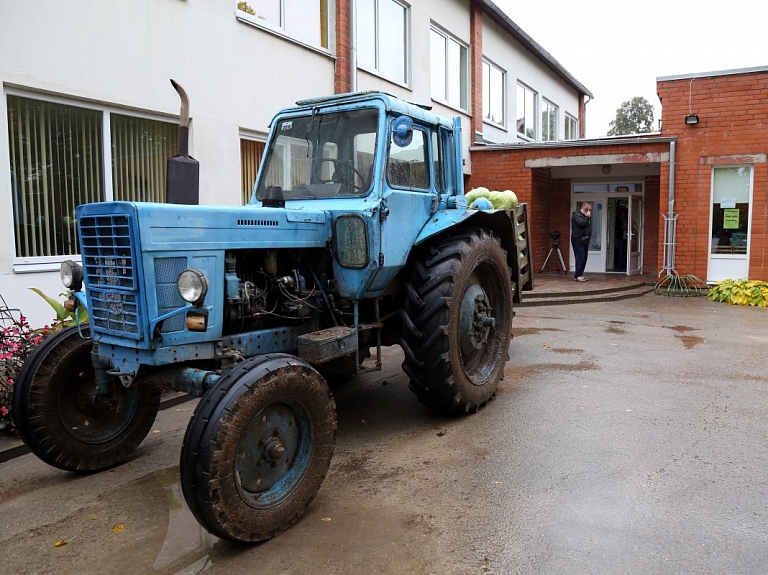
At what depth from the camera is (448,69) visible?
50.1ft

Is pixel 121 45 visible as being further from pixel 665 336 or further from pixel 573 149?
pixel 573 149

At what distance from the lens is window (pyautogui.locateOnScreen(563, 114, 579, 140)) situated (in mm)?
24597

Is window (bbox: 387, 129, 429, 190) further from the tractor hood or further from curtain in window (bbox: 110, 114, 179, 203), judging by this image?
curtain in window (bbox: 110, 114, 179, 203)

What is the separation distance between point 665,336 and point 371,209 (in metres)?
5.93

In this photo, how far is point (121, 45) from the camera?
271 inches

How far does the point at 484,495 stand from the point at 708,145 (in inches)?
470

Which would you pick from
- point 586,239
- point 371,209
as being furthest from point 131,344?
point 586,239

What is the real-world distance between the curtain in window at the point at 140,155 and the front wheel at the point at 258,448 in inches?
194

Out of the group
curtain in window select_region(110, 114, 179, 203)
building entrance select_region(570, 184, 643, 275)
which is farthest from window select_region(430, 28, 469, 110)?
curtain in window select_region(110, 114, 179, 203)

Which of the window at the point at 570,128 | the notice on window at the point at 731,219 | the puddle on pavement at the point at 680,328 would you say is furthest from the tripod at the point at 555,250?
the window at the point at 570,128

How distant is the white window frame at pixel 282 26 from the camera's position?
8.59 m

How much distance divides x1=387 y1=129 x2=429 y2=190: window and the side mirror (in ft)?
0.47

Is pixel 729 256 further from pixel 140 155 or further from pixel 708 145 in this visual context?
pixel 140 155

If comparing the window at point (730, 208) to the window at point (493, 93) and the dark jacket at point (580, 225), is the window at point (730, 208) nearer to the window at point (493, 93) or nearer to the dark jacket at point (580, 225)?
the dark jacket at point (580, 225)
